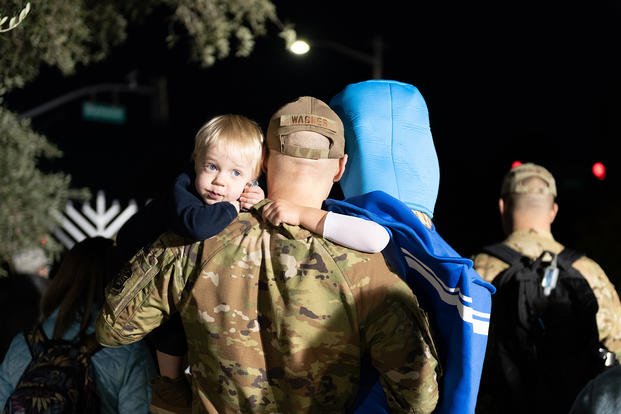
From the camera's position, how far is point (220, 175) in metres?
2.68

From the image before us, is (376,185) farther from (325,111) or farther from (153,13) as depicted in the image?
(153,13)

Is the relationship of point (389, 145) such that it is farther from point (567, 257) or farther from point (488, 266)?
point (567, 257)

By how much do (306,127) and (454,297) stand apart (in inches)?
27.2

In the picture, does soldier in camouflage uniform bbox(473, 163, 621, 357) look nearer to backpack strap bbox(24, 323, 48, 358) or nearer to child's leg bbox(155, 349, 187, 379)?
child's leg bbox(155, 349, 187, 379)

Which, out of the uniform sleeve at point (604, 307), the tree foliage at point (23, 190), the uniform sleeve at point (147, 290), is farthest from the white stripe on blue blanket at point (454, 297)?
the tree foliage at point (23, 190)

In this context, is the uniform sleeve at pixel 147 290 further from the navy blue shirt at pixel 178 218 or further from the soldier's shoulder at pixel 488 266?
the soldier's shoulder at pixel 488 266

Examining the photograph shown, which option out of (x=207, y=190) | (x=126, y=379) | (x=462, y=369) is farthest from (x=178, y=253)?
(x=126, y=379)

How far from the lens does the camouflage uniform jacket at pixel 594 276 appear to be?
15.2 ft

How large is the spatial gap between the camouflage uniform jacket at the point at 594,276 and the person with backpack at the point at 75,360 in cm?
213

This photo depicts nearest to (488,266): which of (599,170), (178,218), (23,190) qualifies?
(178,218)

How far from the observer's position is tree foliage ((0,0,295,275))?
6055 millimetres

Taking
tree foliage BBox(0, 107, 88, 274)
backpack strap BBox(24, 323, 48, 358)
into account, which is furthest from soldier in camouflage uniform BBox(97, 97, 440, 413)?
tree foliage BBox(0, 107, 88, 274)

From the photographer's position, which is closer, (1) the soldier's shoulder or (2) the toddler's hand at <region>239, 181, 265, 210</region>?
(2) the toddler's hand at <region>239, 181, 265, 210</region>

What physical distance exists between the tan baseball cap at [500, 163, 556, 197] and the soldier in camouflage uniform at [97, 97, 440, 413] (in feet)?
8.32
